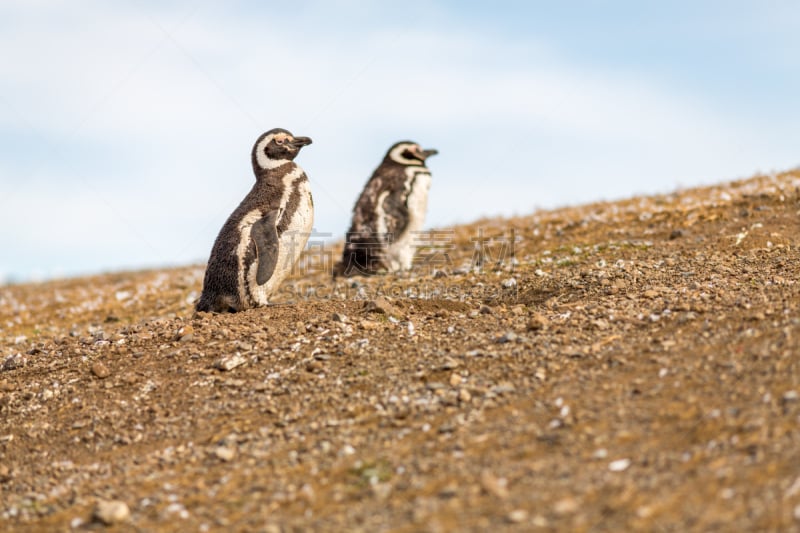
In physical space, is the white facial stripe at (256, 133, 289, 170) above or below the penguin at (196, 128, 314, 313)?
above

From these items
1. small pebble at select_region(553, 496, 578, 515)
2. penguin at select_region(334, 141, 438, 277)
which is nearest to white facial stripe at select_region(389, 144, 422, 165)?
penguin at select_region(334, 141, 438, 277)

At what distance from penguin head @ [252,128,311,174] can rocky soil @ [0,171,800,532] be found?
85.6 inches

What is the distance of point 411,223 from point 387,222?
0.51 m

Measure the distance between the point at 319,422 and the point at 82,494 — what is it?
201 cm

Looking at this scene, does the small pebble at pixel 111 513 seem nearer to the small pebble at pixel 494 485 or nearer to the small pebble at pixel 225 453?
the small pebble at pixel 225 453

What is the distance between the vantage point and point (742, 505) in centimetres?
502

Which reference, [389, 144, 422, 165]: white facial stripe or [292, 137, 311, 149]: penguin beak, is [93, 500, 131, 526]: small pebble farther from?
[389, 144, 422, 165]: white facial stripe

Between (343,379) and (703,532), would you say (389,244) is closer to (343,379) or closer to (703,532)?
(343,379)

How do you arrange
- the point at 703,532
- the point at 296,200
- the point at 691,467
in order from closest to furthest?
the point at 703,532 → the point at 691,467 → the point at 296,200

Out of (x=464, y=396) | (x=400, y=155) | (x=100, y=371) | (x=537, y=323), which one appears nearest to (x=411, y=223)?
(x=400, y=155)

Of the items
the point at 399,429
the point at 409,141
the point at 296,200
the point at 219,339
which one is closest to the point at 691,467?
the point at 399,429

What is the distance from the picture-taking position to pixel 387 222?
1543cm

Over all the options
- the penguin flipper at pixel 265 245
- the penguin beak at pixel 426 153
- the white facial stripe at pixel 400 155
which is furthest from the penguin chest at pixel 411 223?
the penguin flipper at pixel 265 245

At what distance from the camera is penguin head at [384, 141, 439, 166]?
1620 cm
